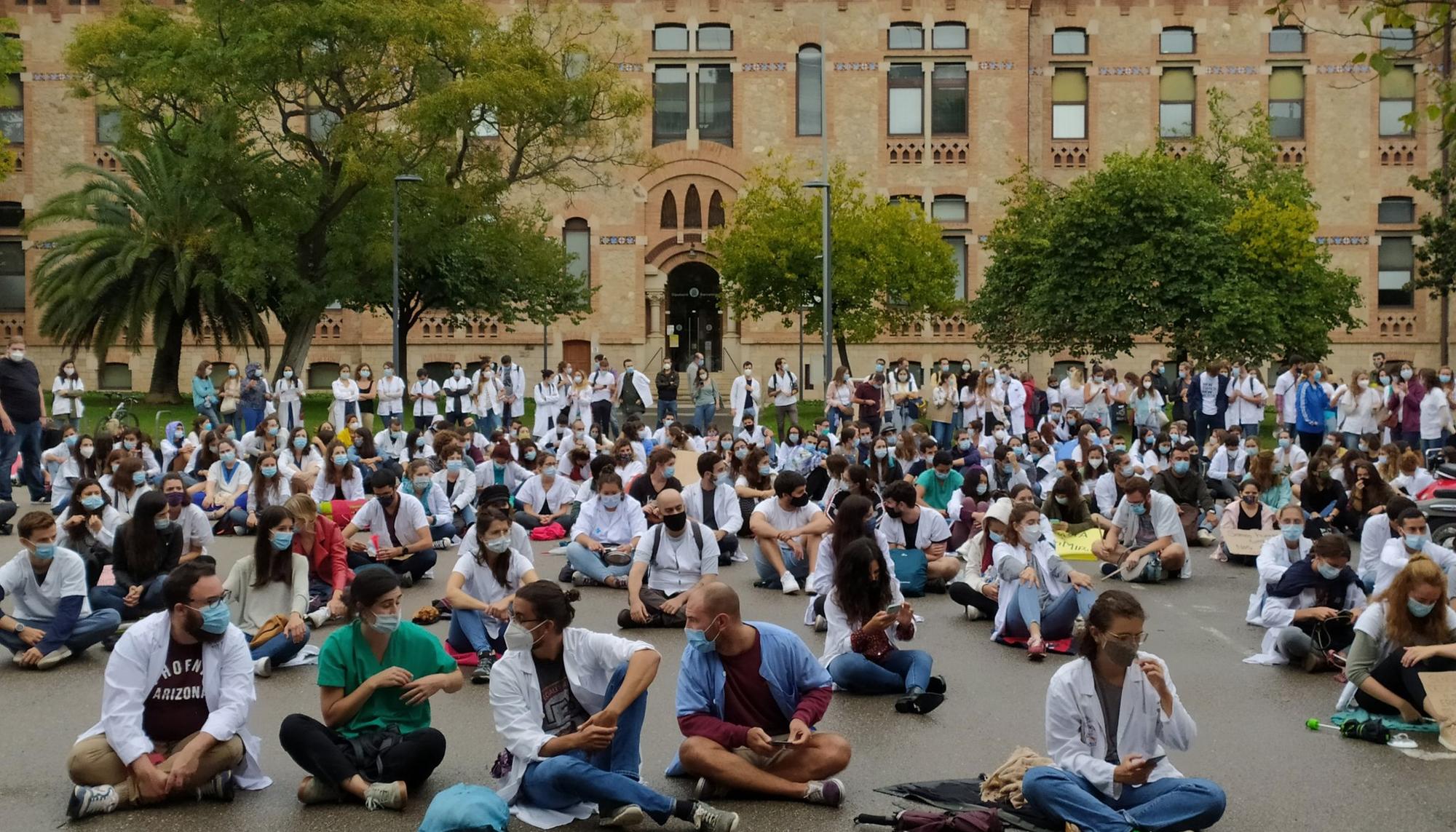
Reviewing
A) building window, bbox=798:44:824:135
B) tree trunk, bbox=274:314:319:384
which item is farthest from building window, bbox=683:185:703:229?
tree trunk, bbox=274:314:319:384

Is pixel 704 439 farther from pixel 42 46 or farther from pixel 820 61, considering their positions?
pixel 42 46

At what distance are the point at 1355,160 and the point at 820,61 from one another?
666 inches

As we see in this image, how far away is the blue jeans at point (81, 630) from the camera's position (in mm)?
11766

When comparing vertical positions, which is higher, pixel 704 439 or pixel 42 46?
pixel 42 46

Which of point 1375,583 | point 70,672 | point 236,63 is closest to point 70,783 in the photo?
point 70,672

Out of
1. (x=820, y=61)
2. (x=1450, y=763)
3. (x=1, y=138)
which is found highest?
(x=820, y=61)

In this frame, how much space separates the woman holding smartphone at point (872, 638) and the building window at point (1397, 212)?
143 feet

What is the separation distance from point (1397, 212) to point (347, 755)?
4767 cm

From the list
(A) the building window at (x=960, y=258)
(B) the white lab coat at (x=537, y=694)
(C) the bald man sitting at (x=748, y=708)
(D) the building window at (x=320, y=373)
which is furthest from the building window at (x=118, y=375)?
(C) the bald man sitting at (x=748, y=708)

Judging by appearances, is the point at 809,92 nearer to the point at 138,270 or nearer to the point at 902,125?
the point at 902,125

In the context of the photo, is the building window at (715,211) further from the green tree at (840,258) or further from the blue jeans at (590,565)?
the blue jeans at (590,565)

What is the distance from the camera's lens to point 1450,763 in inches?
359

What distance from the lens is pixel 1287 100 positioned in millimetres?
48969

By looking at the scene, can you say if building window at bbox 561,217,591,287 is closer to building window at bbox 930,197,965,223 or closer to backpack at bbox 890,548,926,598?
building window at bbox 930,197,965,223
